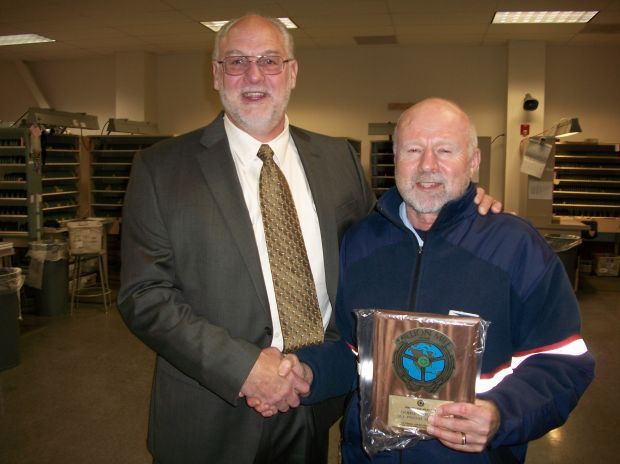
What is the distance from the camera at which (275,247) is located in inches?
58.1

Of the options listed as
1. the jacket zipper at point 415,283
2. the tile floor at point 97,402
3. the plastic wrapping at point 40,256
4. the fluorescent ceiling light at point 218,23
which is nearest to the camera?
the jacket zipper at point 415,283

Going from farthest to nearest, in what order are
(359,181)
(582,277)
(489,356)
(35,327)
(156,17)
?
(582,277) → (156,17) → (35,327) → (359,181) → (489,356)

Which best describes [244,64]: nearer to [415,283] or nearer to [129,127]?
[415,283]

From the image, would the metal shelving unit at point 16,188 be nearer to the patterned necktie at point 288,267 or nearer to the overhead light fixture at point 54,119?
the overhead light fixture at point 54,119

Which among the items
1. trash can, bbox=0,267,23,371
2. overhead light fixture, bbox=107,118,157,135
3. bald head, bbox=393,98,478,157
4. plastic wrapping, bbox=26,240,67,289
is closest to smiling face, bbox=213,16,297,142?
bald head, bbox=393,98,478,157

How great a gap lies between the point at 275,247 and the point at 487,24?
655cm

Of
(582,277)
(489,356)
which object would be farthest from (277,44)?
(582,277)

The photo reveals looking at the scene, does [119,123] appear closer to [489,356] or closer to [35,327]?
[35,327]

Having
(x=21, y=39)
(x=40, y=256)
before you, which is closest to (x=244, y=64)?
(x=40, y=256)

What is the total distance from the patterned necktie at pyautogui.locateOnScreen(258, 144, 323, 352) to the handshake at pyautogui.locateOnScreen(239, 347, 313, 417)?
5.5 inches

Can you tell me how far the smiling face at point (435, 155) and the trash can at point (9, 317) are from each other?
379 cm

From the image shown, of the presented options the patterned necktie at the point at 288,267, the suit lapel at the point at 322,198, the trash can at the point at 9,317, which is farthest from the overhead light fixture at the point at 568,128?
the trash can at the point at 9,317

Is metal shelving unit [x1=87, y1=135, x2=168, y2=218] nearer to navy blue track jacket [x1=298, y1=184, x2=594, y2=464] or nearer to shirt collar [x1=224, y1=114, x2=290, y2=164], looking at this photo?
shirt collar [x1=224, y1=114, x2=290, y2=164]

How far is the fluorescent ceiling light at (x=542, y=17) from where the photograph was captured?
20.3 feet
